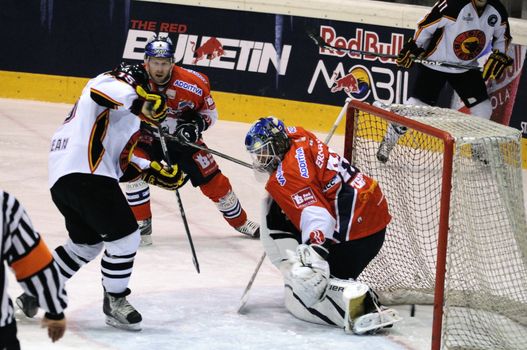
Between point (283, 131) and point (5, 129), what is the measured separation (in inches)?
159

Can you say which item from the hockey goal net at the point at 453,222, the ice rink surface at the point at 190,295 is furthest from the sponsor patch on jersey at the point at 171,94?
the hockey goal net at the point at 453,222

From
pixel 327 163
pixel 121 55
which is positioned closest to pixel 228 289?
pixel 327 163

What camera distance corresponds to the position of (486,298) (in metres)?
4.46

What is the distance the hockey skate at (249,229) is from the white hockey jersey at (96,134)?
176 centimetres

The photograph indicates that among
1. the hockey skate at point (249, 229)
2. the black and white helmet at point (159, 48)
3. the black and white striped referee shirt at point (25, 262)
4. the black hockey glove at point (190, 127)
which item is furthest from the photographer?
the hockey skate at point (249, 229)

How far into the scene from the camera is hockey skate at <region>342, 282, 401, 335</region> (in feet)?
14.0

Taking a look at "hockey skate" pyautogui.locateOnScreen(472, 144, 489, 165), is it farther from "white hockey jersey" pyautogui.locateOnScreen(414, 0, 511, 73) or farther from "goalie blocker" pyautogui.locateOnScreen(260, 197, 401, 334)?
"white hockey jersey" pyautogui.locateOnScreen(414, 0, 511, 73)

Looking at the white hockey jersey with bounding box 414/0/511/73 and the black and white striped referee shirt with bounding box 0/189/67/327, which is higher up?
the white hockey jersey with bounding box 414/0/511/73

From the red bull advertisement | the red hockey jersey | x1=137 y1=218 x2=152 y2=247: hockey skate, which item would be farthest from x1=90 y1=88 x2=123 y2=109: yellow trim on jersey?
the red bull advertisement

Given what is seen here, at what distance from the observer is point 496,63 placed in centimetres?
680

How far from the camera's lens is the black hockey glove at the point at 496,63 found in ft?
22.3

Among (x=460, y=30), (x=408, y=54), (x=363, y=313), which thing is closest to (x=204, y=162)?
(x=363, y=313)

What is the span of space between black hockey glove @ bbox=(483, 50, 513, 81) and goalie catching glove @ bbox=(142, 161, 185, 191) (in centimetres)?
289

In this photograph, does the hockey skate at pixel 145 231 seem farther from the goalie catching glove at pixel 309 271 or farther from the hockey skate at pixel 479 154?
the hockey skate at pixel 479 154
